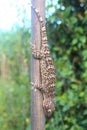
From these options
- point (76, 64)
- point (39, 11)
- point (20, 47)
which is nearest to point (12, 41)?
point (20, 47)

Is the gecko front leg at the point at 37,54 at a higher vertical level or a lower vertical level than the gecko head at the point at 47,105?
higher

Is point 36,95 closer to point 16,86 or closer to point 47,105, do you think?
point 47,105

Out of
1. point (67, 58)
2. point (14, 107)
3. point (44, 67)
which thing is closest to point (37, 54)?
point (44, 67)

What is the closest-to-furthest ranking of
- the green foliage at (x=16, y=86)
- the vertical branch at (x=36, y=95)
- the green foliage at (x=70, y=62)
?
the vertical branch at (x=36, y=95)
the green foliage at (x=70, y=62)
the green foliage at (x=16, y=86)

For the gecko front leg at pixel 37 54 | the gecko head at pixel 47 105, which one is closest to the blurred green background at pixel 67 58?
the gecko head at pixel 47 105

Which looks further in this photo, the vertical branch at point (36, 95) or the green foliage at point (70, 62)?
the green foliage at point (70, 62)

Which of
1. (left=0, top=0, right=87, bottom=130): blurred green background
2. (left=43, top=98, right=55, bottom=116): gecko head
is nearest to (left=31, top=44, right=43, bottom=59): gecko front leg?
(left=43, top=98, right=55, bottom=116): gecko head

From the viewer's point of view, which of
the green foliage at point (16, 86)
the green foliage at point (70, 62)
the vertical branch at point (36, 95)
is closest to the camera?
the vertical branch at point (36, 95)

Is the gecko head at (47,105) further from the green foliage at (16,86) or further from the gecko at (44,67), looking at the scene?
the green foliage at (16,86)

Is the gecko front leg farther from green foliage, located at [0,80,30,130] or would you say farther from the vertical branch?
green foliage, located at [0,80,30,130]
